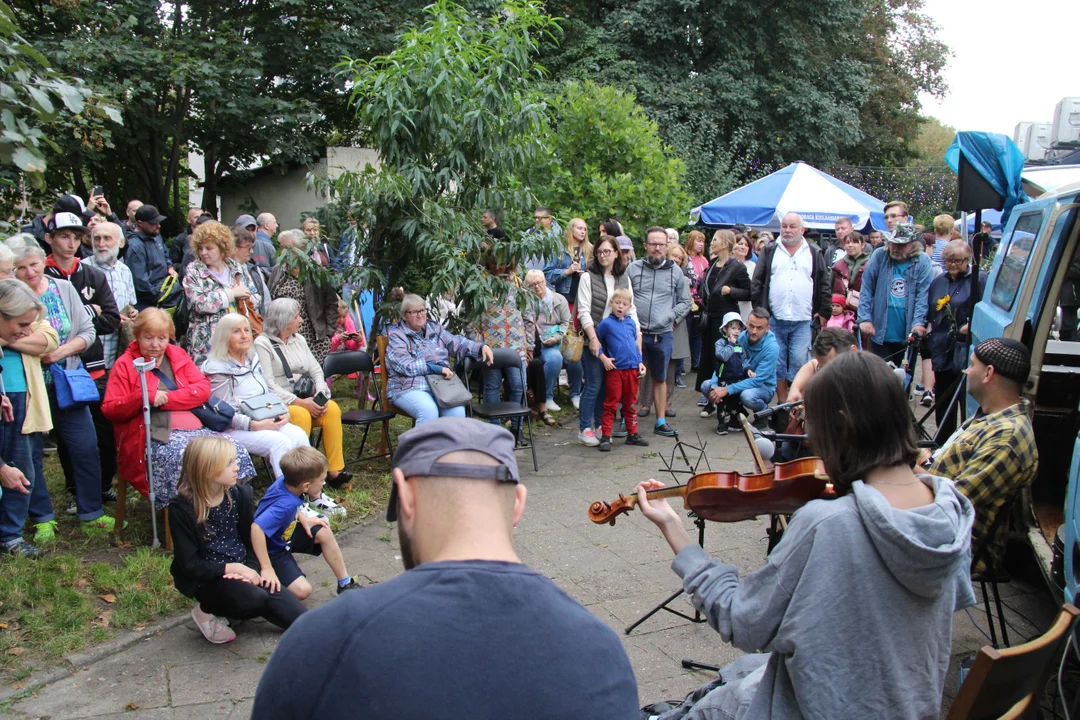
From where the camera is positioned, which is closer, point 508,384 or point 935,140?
point 508,384

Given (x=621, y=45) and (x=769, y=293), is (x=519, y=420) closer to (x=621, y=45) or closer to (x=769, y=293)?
(x=769, y=293)

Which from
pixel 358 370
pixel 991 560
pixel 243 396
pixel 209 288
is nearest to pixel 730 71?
pixel 358 370

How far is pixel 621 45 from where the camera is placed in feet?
65.0

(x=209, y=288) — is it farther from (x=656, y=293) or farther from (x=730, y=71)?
(x=730, y=71)

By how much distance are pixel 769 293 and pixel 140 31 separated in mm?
11723

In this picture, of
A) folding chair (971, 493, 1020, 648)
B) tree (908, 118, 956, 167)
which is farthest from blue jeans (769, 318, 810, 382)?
tree (908, 118, 956, 167)

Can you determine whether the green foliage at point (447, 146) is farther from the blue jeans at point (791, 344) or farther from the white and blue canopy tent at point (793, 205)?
the white and blue canopy tent at point (793, 205)

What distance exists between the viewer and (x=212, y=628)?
13.7 ft

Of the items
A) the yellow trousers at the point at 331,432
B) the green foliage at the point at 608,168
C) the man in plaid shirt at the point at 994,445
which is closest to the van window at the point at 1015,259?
the man in plaid shirt at the point at 994,445

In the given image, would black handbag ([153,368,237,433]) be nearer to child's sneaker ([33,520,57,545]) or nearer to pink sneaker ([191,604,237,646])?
child's sneaker ([33,520,57,545])

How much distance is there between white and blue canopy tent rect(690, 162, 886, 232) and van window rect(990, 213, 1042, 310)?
7454 mm

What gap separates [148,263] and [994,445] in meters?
7.28

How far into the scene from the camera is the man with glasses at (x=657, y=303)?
838 centimetres

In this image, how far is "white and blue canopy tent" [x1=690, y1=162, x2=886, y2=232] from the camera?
1341 centimetres
